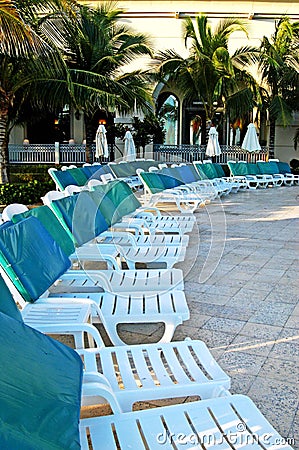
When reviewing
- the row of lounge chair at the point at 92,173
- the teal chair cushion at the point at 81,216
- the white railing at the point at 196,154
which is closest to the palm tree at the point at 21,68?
the row of lounge chair at the point at 92,173

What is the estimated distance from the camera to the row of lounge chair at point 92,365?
1849 mm

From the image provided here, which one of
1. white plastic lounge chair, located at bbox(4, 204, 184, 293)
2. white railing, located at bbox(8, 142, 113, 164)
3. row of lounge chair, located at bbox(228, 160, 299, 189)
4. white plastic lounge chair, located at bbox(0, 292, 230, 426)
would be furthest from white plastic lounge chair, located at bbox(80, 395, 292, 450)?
white railing, located at bbox(8, 142, 113, 164)

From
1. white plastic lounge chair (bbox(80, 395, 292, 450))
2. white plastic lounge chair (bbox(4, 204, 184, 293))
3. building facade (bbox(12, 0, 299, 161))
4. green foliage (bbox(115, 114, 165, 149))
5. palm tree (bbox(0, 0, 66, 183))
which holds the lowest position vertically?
white plastic lounge chair (bbox(80, 395, 292, 450))

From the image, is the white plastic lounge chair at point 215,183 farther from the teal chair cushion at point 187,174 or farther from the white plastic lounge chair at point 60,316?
the white plastic lounge chair at point 60,316

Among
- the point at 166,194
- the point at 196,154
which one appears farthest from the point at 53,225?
the point at 196,154

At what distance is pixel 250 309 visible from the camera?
195 inches

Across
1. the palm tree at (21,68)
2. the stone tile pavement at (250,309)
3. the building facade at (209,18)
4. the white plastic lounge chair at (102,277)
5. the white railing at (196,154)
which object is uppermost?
the building facade at (209,18)

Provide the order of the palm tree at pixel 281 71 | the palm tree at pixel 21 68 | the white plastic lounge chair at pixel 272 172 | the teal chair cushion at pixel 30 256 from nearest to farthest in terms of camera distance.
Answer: the teal chair cushion at pixel 30 256 → the palm tree at pixel 21 68 → the white plastic lounge chair at pixel 272 172 → the palm tree at pixel 281 71

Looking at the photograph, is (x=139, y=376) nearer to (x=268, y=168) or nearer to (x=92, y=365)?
(x=92, y=365)

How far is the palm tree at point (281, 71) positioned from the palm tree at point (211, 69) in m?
0.74

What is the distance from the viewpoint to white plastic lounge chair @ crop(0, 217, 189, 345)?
3322 mm

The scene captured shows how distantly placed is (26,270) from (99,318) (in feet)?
2.10

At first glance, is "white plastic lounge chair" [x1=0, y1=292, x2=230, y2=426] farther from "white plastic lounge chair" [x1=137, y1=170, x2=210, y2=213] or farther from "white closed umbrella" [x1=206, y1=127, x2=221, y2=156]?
"white closed umbrella" [x1=206, y1=127, x2=221, y2=156]

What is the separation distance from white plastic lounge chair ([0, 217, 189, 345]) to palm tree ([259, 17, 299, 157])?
1664cm
